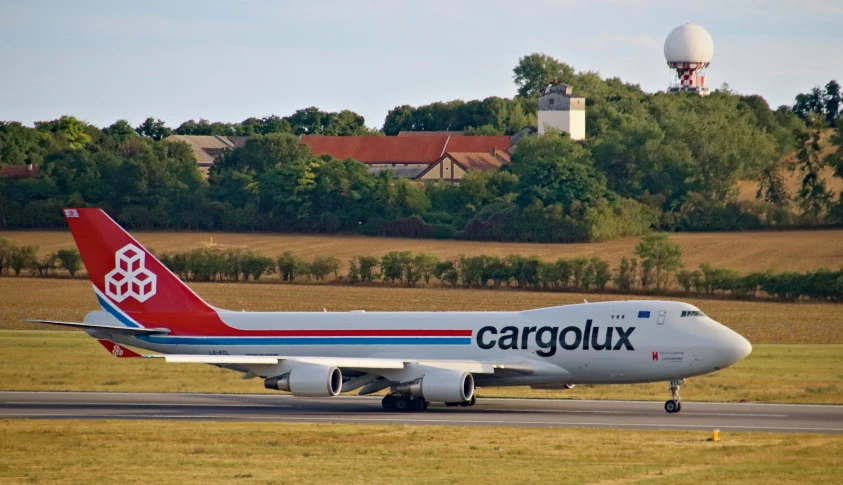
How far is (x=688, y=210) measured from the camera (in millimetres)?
110000

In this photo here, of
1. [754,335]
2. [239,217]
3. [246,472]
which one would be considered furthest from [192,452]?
[239,217]

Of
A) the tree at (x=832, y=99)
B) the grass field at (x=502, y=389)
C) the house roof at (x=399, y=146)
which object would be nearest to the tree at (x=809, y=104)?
the tree at (x=832, y=99)

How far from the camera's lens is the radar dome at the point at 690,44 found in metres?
168

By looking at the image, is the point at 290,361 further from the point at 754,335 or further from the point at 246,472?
the point at 754,335

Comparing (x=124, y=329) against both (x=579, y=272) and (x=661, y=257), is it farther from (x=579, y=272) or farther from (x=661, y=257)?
(x=661, y=257)

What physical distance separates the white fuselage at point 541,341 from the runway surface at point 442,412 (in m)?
1.29

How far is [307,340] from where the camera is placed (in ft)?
132

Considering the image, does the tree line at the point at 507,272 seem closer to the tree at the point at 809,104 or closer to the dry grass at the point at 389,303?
the dry grass at the point at 389,303

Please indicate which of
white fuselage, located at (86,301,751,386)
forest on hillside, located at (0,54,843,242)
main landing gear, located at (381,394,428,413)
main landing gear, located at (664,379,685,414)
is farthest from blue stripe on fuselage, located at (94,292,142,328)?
forest on hillside, located at (0,54,843,242)

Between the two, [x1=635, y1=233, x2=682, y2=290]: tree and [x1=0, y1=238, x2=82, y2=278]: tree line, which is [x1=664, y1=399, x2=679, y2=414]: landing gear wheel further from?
[x1=0, y1=238, x2=82, y2=278]: tree line

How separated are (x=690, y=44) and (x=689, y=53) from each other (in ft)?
5.33

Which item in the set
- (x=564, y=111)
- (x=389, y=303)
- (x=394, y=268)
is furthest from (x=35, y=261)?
(x=564, y=111)

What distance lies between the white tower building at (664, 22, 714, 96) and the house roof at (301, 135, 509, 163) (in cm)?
2625

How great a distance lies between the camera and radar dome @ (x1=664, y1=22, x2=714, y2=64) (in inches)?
6599
